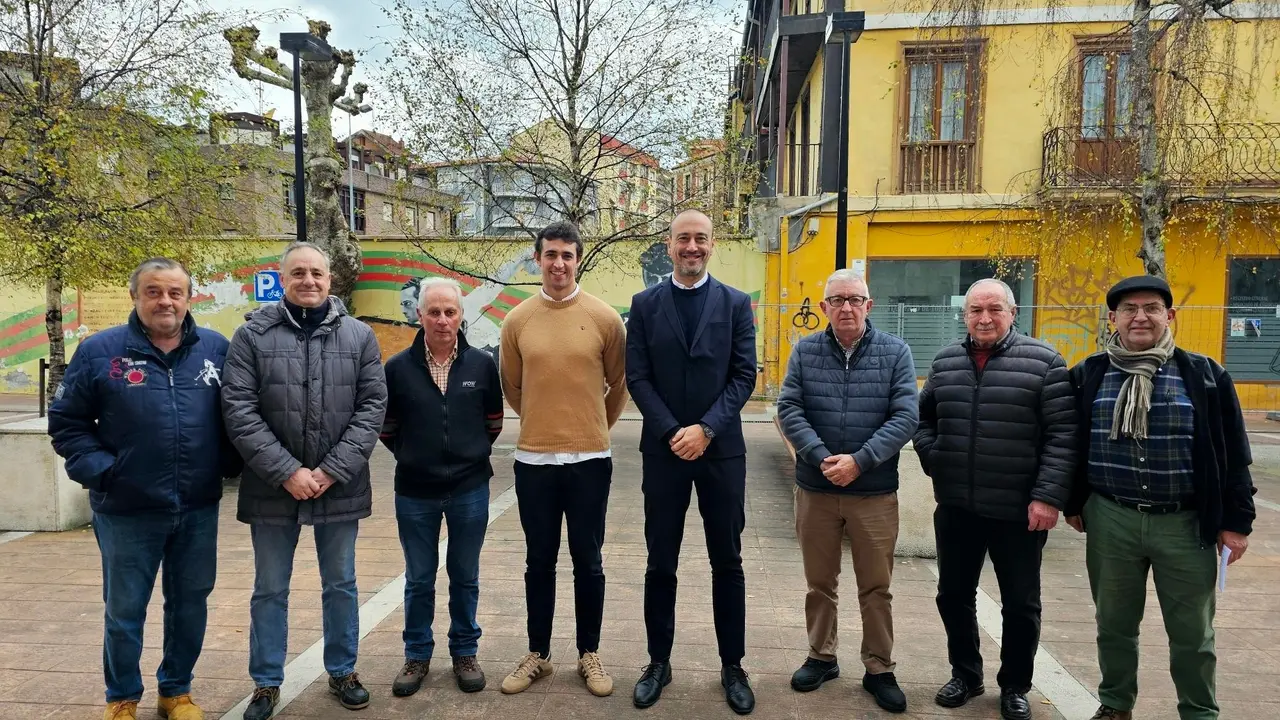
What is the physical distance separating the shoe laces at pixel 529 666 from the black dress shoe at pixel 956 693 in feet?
6.05

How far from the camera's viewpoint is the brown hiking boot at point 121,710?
3.05 metres

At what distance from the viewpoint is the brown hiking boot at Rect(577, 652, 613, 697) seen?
11.2 feet

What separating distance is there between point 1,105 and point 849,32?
9182 millimetres

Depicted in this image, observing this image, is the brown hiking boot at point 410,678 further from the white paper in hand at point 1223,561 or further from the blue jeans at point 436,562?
the white paper in hand at point 1223,561

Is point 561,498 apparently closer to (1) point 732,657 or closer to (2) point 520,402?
(2) point 520,402

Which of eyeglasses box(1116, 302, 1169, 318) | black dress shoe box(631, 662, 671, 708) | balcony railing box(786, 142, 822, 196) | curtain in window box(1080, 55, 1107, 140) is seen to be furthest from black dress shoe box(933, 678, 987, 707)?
curtain in window box(1080, 55, 1107, 140)

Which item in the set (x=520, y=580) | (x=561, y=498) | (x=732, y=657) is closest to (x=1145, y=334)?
(x=732, y=657)

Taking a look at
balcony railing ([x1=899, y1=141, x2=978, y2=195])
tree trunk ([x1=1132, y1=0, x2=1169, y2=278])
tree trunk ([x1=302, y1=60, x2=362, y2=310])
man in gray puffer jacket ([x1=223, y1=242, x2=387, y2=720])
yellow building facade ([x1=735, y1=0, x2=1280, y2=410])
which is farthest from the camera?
balcony railing ([x1=899, y1=141, x2=978, y2=195])

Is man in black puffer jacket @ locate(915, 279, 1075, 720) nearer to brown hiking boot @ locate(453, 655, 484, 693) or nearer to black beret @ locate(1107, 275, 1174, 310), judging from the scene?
black beret @ locate(1107, 275, 1174, 310)

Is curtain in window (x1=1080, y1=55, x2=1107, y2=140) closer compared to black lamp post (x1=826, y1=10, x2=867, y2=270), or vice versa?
black lamp post (x1=826, y1=10, x2=867, y2=270)

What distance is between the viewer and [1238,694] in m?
3.49

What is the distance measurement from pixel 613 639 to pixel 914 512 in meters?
2.73

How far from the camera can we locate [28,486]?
5973 mm

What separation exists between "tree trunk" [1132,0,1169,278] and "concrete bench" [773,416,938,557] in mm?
5028
